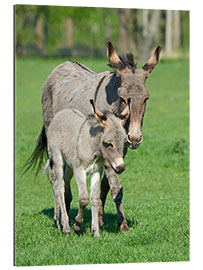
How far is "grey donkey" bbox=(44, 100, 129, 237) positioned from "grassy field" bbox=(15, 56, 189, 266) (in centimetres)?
27

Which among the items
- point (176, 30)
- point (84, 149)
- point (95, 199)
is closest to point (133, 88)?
point (84, 149)

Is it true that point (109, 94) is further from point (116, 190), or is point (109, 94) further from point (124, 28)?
point (124, 28)

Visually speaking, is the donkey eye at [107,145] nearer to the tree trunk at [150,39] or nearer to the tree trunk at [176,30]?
the tree trunk at [150,39]

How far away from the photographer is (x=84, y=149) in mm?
5496

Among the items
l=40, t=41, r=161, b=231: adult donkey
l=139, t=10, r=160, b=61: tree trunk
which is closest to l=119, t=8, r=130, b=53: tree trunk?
l=139, t=10, r=160, b=61: tree trunk

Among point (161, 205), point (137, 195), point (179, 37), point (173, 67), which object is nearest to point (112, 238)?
point (161, 205)

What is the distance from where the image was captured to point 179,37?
1142 cm

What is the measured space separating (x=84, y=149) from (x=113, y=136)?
41 cm

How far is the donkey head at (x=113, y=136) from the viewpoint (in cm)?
516

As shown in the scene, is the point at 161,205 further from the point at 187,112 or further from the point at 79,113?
the point at 187,112

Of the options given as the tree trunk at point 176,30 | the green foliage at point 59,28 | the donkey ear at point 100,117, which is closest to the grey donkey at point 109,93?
the donkey ear at point 100,117

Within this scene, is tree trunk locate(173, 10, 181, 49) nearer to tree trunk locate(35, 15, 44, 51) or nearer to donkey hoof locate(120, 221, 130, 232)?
tree trunk locate(35, 15, 44, 51)

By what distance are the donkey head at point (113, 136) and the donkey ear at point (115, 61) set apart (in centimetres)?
51

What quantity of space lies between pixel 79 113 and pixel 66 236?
1.14m
